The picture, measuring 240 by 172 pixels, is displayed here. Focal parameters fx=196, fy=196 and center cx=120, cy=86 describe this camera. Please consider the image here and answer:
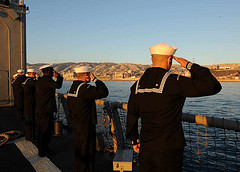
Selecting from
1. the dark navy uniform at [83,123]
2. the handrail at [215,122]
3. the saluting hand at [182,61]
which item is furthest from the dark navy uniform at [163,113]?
the dark navy uniform at [83,123]

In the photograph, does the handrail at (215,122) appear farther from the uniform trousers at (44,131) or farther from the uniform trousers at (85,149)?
the uniform trousers at (44,131)

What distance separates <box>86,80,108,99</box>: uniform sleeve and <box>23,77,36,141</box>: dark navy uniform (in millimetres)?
2815

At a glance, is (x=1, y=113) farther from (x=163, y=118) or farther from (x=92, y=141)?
(x=163, y=118)

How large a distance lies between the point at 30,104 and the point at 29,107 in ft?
0.28

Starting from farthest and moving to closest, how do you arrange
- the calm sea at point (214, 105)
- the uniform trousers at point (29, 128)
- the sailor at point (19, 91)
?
the calm sea at point (214, 105) → the sailor at point (19, 91) → the uniform trousers at point (29, 128)

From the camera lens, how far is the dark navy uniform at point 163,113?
169cm

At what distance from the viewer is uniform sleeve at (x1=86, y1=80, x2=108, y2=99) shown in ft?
9.12

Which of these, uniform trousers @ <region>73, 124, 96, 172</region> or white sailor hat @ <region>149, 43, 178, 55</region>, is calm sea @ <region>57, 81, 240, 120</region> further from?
white sailor hat @ <region>149, 43, 178, 55</region>

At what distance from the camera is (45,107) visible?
13.3ft

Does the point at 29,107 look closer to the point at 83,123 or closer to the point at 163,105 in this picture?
the point at 83,123

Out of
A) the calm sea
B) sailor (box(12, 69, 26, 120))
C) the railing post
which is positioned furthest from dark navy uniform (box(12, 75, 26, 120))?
the calm sea

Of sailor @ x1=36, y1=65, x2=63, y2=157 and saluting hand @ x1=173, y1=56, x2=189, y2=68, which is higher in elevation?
saluting hand @ x1=173, y1=56, x2=189, y2=68

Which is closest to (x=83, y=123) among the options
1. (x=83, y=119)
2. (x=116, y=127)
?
(x=83, y=119)

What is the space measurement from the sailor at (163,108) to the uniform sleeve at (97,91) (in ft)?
3.18
